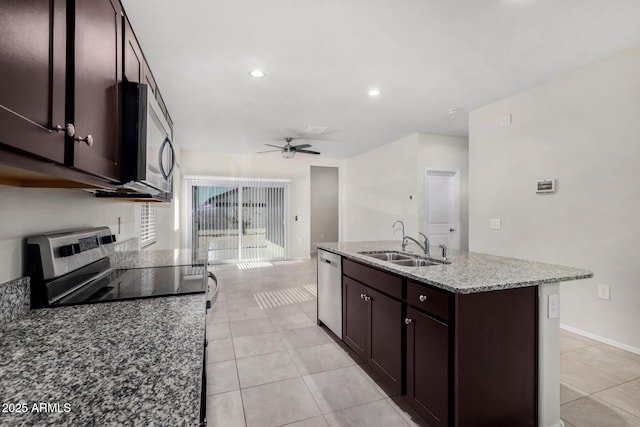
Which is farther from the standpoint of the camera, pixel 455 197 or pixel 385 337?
pixel 455 197

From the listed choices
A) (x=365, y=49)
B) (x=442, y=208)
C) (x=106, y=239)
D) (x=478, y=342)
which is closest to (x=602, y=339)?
(x=478, y=342)

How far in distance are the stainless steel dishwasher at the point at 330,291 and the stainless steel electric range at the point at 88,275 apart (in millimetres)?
1363

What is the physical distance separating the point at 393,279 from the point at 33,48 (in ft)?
6.19

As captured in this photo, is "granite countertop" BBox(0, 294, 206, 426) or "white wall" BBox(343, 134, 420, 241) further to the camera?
"white wall" BBox(343, 134, 420, 241)

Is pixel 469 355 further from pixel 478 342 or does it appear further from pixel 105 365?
pixel 105 365

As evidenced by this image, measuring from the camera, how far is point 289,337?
299 cm

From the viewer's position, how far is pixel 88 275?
149 centimetres

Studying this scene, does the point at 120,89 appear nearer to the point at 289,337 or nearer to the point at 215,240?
the point at 289,337

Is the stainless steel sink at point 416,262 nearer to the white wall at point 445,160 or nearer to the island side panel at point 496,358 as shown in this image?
the island side panel at point 496,358

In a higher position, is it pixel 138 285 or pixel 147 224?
pixel 147 224

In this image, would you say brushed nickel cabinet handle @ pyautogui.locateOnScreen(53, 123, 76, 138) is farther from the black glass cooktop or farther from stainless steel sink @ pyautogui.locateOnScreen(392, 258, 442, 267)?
stainless steel sink @ pyautogui.locateOnScreen(392, 258, 442, 267)

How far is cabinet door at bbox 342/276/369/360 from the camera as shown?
2.37 m

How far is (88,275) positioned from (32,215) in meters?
0.39

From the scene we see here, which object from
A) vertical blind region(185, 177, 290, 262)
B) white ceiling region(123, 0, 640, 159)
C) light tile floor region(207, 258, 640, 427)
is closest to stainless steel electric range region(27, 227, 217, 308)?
light tile floor region(207, 258, 640, 427)
